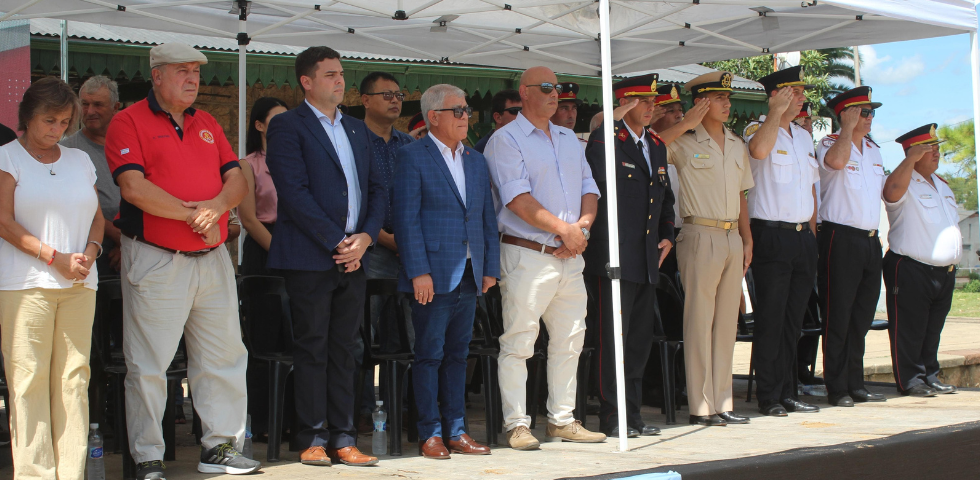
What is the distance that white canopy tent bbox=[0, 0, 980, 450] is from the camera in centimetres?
577

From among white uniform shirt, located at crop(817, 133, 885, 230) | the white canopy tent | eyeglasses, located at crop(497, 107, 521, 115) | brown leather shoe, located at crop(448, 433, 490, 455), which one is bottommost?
brown leather shoe, located at crop(448, 433, 490, 455)

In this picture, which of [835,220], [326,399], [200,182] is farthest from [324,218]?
[835,220]

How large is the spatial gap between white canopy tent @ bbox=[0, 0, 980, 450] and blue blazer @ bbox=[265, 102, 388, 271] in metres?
1.60

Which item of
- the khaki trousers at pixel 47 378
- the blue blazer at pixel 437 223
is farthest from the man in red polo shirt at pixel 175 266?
the blue blazer at pixel 437 223

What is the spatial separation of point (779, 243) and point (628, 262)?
4.18ft

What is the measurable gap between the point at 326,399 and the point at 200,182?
115 centimetres

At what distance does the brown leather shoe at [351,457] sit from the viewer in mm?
4254

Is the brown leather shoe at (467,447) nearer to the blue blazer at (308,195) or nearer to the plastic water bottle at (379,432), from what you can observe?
the plastic water bottle at (379,432)

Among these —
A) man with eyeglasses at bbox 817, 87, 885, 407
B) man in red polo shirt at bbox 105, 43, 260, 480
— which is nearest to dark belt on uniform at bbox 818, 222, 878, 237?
man with eyeglasses at bbox 817, 87, 885, 407

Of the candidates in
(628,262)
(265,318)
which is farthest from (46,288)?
(628,262)

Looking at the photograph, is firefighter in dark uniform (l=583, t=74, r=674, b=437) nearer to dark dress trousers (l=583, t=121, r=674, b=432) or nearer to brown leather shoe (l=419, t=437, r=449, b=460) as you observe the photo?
dark dress trousers (l=583, t=121, r=674, b=432)

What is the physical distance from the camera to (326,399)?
14.5ft

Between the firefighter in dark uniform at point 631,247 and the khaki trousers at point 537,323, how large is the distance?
26 cm

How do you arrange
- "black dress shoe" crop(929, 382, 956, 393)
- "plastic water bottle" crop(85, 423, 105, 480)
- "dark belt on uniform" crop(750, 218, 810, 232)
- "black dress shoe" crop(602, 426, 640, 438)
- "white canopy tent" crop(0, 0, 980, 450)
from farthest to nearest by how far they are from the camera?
"black dress shoe" crop(929, 382, 956, 393) < "dark belt on uniform" crop(750, 218, 810, 232) < "white canopy tent" crop(0, 0, 980, 450) < "black dress shoe" crop(602, 426, 640, 438) < "plastic water bottle" crop(85, 423, 105, 480)
